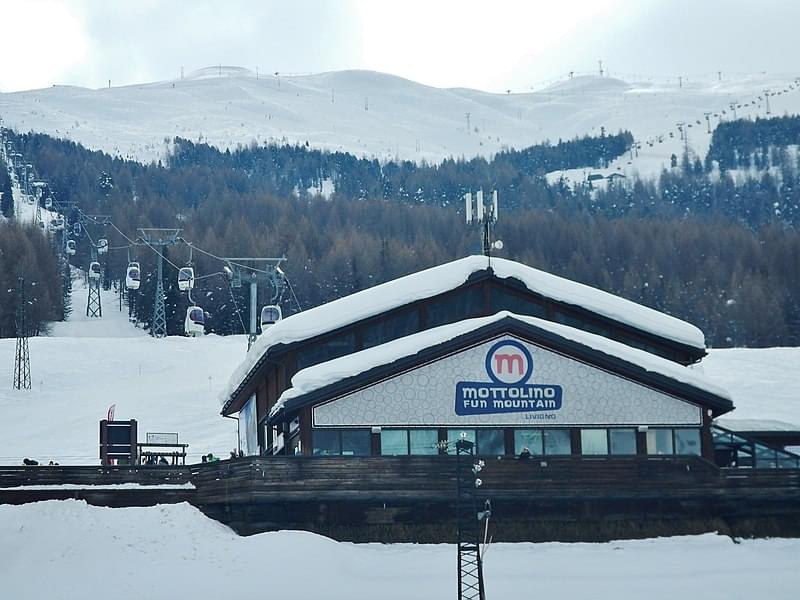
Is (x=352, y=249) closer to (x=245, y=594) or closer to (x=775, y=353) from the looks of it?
(x=775, y=353)

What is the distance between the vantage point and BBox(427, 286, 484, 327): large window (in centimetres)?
4125

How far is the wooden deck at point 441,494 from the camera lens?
3544 cm

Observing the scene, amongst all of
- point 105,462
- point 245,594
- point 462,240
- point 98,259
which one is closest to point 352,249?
point 462,240

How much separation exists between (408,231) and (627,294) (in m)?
47.9

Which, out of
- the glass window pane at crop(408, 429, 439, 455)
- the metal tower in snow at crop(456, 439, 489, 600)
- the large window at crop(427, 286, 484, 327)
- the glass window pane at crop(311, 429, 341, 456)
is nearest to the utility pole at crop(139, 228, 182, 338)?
the large window at crop(427, 286, 484, 327)

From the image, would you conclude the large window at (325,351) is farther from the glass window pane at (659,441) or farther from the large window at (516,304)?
the glass window pane at (659,441)

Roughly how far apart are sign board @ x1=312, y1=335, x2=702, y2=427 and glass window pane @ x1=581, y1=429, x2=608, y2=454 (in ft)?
0.89

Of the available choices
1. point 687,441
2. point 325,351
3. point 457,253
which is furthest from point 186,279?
point 457,253

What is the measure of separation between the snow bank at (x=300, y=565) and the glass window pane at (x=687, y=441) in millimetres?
3615

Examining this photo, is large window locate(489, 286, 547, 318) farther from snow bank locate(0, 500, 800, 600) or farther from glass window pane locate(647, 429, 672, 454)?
snow bank locate(0, 500, 800, 600)

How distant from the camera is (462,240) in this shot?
165 m

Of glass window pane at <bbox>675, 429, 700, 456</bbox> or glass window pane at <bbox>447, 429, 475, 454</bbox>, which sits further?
glass window pane at <bbox>675, 429, 700, 456</bbox>

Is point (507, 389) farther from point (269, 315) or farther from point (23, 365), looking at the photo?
point (23, 365)

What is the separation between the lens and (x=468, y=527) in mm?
34719
